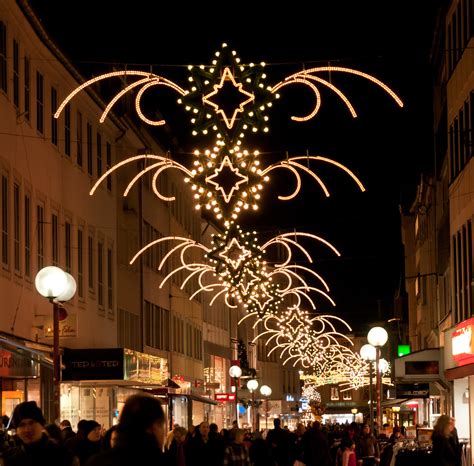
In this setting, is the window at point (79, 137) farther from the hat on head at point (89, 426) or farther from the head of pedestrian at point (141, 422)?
the head of pedestrian at point (141, 422)

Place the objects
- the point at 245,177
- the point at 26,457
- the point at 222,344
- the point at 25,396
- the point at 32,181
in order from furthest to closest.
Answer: the point at 222,344
the point at 32,181
the point at 25,396
the point at 245,177
the point at 26,457

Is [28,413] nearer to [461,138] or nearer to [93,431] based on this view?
[93,431]

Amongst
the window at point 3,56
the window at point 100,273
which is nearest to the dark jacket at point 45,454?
the window at point 3,56

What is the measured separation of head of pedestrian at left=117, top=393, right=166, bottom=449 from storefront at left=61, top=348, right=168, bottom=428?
1144 inches

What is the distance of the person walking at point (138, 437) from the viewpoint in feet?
22.1

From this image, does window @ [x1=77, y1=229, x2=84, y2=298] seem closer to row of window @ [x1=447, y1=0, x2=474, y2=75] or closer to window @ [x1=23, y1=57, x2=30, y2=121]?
window @ [x1=23, y1=57, x2=30, y2=121]

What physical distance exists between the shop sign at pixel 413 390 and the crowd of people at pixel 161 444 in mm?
11853

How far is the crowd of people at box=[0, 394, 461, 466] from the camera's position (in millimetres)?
6855

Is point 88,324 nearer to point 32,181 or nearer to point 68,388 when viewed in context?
point 68,388

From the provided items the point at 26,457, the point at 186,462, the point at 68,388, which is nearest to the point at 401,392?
the point at 68,388

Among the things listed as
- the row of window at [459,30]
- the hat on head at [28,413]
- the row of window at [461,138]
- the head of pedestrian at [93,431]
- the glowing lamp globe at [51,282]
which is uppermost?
the row of window at [459,30]

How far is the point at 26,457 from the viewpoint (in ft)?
28.9

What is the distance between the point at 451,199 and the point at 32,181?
492 inches

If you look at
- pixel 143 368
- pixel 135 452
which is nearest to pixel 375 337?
pixel 143 368
